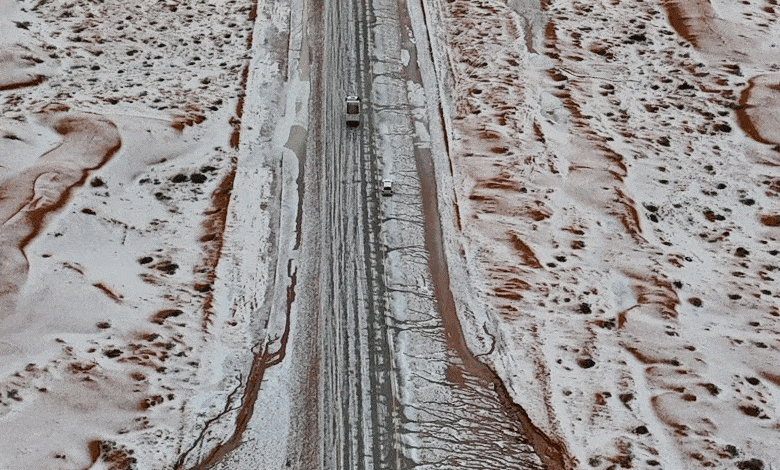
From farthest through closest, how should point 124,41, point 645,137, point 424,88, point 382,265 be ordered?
point 124,41, point 424,88, point 645,137, point 382,265

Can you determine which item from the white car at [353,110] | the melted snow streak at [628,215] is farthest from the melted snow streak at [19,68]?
the melted snow streak at [628,215]

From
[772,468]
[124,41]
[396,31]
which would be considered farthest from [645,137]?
[124,41]

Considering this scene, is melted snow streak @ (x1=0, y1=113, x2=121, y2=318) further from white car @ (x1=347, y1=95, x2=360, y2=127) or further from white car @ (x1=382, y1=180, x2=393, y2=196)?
white car @ (x1=382, y1=180, x2=393, y2=196)

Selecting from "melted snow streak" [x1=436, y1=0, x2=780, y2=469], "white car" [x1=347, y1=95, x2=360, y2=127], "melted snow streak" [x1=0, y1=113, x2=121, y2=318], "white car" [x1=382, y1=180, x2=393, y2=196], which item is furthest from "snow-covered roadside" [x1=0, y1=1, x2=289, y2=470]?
"melted snow streak" [x1=436, y1=0, x2=780, y2=469]

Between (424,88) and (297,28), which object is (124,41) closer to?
(297,28)

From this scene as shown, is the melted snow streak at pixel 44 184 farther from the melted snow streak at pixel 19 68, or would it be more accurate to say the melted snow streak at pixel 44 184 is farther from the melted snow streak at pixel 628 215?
the melted snow streak at pixel 628 215

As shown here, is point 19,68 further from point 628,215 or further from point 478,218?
point 628,215
